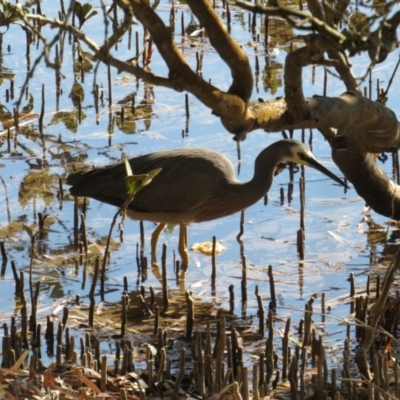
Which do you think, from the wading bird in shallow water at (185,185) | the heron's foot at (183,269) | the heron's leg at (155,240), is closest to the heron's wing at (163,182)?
the wading bird in shallow water at (185,185)

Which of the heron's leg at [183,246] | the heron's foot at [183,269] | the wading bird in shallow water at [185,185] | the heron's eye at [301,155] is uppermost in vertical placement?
the heron's eye at [301,155]

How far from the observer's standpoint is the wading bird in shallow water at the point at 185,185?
276 inches

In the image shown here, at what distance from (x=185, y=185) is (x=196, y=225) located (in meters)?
0.75

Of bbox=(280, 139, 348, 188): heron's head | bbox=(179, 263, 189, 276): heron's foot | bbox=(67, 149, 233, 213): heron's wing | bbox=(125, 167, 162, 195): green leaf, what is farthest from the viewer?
bbox=(280, 139, 348, 188): heron's head

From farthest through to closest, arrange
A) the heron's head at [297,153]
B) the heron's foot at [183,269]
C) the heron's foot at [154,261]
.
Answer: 1. the heron's head at [297,153]
2. the heron's foot at [154,261]
3. the heron's foot at [183,269]

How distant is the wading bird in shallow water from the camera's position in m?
7.00

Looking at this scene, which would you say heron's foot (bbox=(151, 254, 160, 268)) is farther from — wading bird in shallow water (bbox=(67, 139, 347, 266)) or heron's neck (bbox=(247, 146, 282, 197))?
heron's neck (bbox=(247, 146, 282, 197))

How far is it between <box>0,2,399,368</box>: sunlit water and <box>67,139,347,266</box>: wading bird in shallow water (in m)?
0.25

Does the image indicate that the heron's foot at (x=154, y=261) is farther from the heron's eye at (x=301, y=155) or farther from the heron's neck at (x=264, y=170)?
the heron's eye at (x=301, y=155)

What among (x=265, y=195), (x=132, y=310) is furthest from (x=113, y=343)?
(x=265, y=195)

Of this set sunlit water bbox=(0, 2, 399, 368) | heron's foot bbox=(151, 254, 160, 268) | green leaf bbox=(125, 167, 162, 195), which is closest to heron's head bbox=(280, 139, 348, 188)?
sunlit water bbox=(0, 2, 399, 368)

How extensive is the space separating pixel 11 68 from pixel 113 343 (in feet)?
18.0

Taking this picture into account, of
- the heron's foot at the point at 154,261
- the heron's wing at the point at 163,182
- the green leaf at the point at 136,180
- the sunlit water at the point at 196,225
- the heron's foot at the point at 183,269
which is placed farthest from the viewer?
the heron's wing at the point at 163,182

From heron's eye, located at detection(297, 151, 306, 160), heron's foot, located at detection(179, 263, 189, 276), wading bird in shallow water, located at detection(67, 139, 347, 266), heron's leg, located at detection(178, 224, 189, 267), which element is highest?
heron's eye, located at detection(297, 151, 306, 160)
